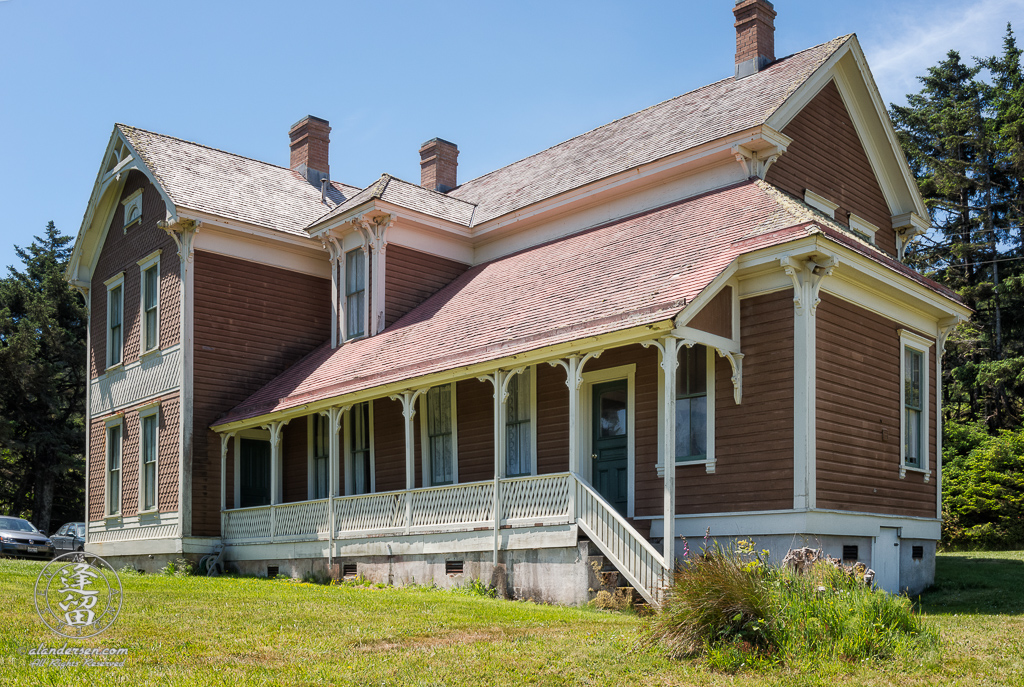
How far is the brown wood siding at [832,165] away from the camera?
688 inches

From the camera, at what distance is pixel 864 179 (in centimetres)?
1948

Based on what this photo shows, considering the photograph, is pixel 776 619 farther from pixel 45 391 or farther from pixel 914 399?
pixel 45 391

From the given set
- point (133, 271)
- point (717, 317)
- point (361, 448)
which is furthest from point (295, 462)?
point (717, 317)

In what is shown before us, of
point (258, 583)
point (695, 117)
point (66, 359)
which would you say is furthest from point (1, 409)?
point (695, 117)

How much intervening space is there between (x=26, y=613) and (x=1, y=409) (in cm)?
3211

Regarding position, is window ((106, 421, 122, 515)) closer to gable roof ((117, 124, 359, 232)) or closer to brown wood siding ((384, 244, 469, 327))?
gable roof ((117, 124, 359, 232))

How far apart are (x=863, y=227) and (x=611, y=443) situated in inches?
290

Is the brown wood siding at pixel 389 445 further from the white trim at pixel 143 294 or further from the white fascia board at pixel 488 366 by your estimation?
the white trim at pixel 143 294

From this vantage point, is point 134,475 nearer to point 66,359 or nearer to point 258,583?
point 258,583

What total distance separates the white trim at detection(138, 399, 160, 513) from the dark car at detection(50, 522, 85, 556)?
299 inches

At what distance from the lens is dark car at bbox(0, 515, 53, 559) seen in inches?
1114

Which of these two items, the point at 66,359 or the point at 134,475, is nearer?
the point at 134,475

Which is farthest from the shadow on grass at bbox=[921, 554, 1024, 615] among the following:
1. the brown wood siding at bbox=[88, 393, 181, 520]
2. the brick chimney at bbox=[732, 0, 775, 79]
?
the brown wood siding at bbox=[88, 393, 181, 520]

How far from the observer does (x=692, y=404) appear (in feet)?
48.3
